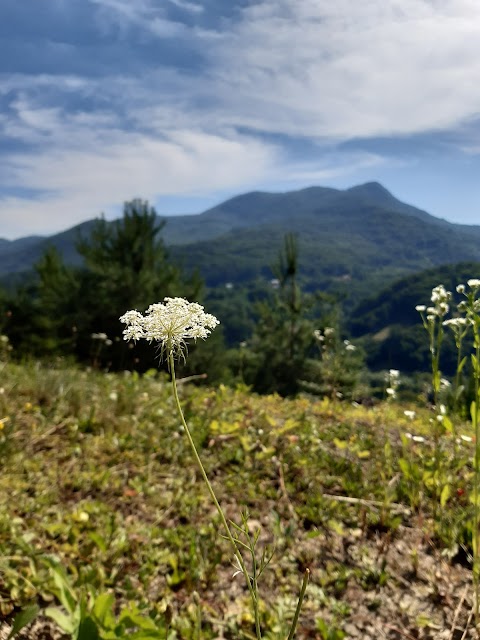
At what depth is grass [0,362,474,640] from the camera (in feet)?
7.08

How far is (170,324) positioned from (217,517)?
2129 mm

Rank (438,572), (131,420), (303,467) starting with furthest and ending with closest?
(131,420) → (303,467) → (438,572)

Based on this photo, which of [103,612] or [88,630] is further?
[103,612]

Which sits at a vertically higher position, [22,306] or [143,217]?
[143,217]

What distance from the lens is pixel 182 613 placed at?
2143 millimetres

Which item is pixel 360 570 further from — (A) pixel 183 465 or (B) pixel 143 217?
(B) pixel 143 217

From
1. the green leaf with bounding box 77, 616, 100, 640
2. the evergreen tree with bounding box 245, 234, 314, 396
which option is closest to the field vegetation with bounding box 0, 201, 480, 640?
the green leaf with bounding box 77, 616, 100, 640

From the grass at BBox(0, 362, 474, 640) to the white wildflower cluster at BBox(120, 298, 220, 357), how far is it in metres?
0.89

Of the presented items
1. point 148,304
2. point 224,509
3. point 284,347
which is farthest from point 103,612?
point 284,347

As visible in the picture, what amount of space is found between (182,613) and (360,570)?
1012 mm

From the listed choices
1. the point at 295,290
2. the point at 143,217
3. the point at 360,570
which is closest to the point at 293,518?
the point at 360,570

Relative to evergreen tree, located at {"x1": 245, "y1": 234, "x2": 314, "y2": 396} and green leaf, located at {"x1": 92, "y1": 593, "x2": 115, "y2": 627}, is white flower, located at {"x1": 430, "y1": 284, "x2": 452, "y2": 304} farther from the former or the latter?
evergreen tree, located at {"x1": 245, "y1": 234, "x2": 314, "y2": 396}

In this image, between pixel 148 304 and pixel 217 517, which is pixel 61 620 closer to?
pixel 217 517

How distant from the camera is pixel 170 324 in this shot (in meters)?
1.12
